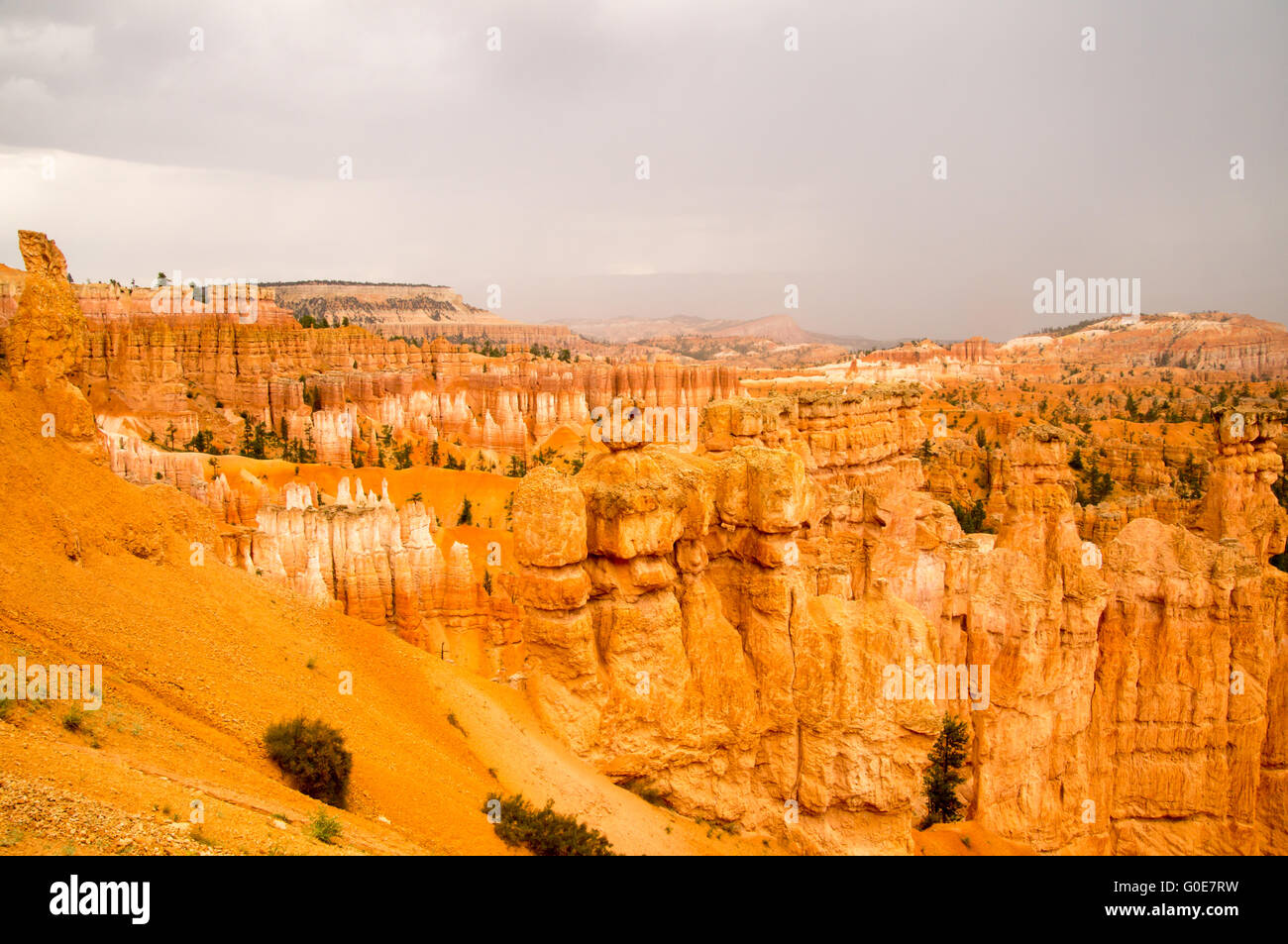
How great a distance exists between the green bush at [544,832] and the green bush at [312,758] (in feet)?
7.97

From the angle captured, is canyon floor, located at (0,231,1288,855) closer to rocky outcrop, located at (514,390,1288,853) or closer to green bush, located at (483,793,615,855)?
rocky outcrop, located at (514,390,1288,853)

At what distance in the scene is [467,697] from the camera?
14898 millimetres

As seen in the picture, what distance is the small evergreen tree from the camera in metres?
20.5

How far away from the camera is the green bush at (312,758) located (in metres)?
10.6

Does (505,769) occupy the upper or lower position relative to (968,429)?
lower

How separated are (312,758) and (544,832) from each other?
376 cm

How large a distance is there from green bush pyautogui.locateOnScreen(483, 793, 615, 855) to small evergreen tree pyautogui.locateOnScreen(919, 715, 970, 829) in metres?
11.3

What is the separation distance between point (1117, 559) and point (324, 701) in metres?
18.6

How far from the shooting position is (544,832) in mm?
11945

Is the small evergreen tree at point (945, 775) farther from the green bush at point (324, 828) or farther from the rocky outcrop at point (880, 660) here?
the green bush at point (324, 828)

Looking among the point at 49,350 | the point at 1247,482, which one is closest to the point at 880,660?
the point at 49,350
